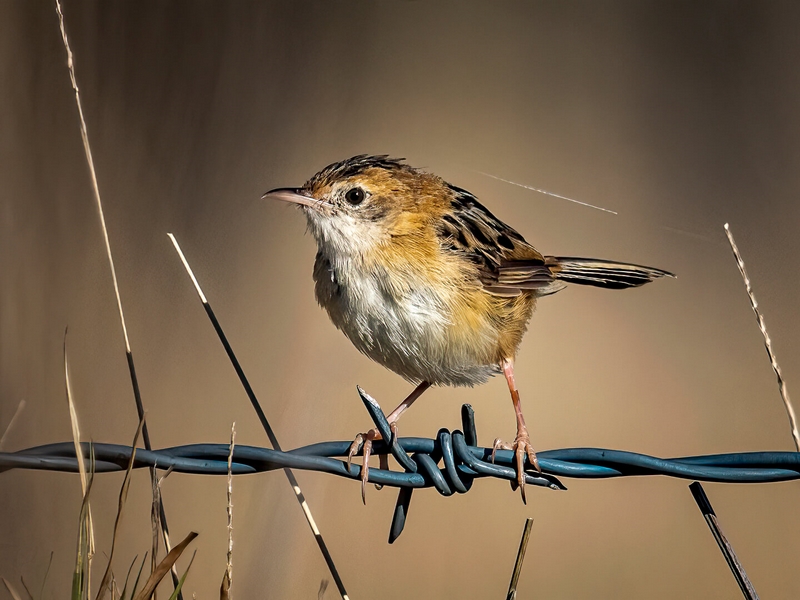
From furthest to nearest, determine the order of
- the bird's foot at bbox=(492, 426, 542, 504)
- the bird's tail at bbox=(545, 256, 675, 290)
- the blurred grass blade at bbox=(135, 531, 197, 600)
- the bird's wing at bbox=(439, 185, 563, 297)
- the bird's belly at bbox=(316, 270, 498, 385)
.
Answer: the bird's tail at bbox=(545, 256, 675, 290)
the bird's wing at bbox=(439, 185, 563, 297)
the bird's belly at bbox=(316, 270, 498, 385)
the bird's foot at bbox=(492, 426, 542, 504)
the blurred grass blade at bbox=(135, 531, 197, 600)

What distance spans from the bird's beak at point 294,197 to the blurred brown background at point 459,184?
1193 millimetres

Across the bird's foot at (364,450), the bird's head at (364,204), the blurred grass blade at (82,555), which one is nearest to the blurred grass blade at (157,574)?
the blurred grass blade at (82,555)

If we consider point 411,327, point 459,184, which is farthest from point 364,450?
point 459,184

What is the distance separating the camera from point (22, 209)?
3.77 metres

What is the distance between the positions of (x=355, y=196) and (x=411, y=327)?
62 cm

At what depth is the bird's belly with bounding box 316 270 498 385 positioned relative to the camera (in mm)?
2721

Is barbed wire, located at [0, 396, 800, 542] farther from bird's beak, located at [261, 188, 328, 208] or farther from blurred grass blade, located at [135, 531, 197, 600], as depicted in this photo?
bird's beak, located at [261, 188, 328, 208]

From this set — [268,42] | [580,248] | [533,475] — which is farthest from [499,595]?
[268,42]

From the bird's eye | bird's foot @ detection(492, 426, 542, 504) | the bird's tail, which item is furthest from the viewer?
the bird's tail

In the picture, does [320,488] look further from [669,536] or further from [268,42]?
[268,42]

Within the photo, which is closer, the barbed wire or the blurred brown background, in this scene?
the barbed wire

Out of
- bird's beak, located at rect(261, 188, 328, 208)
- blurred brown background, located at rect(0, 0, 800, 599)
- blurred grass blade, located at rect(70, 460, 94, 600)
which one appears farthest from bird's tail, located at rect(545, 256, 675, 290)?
blurred grass blade, located at rect(70, 460, 94, 600)

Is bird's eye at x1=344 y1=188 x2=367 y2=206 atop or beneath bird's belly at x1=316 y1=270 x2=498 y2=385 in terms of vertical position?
atop

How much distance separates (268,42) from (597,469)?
12.4ft
